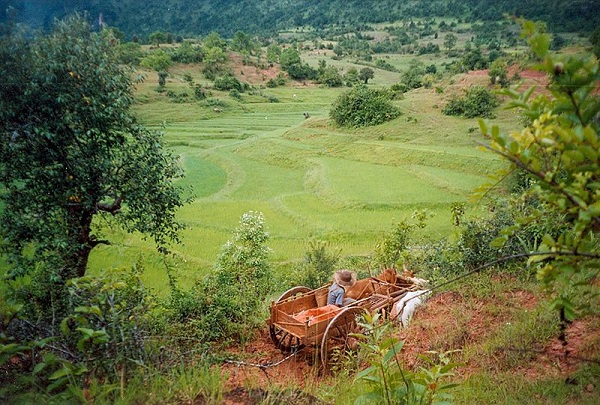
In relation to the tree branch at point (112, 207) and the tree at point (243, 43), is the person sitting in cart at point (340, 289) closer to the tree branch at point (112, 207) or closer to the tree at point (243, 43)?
the tree branch at point (112, 207)

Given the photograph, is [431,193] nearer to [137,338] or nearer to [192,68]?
[192,68]

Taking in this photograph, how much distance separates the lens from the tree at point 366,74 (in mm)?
10656

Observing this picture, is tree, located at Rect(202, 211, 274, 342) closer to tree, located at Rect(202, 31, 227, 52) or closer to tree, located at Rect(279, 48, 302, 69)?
tree, located at Rect(202, 31, 227, 52)

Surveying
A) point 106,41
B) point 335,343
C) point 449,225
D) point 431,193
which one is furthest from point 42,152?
point 431,193

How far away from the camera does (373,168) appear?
33.5 ft

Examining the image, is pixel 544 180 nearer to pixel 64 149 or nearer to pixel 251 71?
pixel 64 149

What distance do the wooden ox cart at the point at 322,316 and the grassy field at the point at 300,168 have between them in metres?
1.18

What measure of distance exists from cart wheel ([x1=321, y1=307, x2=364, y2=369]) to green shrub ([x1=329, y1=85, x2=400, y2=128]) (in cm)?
731

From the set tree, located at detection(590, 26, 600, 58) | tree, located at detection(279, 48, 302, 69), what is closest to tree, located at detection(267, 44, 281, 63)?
tree, located at detection(279, 48, 302, 69)

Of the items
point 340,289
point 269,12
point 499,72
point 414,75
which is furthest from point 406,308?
point 414,75

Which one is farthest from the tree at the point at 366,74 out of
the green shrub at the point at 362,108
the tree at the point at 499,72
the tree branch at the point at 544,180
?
the tree branch at the point at 544,180

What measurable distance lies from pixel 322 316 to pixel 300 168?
20.4 ft

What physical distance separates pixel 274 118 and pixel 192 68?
4.06 m

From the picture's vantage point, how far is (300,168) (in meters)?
10.6
